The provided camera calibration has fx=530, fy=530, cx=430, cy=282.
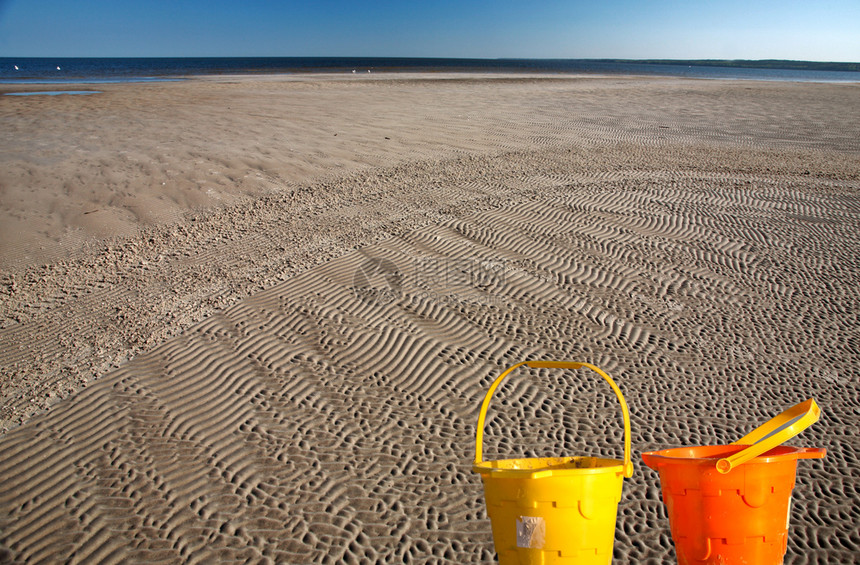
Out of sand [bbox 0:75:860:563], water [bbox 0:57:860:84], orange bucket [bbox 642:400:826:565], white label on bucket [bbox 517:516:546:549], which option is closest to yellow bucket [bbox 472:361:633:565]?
white label on bucket [bbox 517:516:546:549]

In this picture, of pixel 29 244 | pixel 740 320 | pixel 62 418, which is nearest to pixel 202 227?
pixel 29 244

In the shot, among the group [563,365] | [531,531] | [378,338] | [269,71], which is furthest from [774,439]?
[269,71]

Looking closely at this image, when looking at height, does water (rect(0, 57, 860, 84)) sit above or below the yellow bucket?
above

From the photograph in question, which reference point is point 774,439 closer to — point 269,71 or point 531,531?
point 531,531

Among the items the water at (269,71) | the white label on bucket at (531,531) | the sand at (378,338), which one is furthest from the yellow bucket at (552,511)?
the water at (269,71)

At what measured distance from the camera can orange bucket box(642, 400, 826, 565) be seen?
210cm

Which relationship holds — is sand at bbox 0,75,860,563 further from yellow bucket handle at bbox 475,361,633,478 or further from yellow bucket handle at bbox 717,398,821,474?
yellow bucket handle at bbox 717,398,821,474

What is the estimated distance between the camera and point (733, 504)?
2117 millimetres

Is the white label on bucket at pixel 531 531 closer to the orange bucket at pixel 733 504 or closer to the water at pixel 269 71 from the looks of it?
the orange bucket at pixel 733 504

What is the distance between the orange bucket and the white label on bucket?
578 millimetres

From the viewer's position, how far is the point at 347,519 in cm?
305

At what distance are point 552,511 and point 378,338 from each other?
9.97ft

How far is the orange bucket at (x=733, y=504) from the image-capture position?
6.88 feet

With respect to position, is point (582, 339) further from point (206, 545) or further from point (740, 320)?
point (206, 545)
